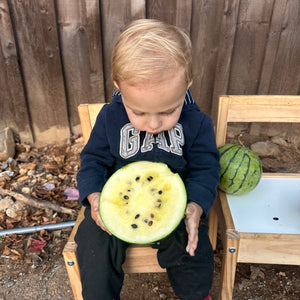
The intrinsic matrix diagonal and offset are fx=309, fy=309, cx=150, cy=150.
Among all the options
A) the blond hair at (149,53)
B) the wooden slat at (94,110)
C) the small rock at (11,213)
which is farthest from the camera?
the small rock at (11,213)

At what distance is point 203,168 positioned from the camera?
1.42 meters

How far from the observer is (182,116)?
1438 millimetres

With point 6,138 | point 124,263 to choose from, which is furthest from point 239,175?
point 6,138

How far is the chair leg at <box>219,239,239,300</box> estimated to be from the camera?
1244 mm

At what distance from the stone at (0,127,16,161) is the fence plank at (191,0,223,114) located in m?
1.71

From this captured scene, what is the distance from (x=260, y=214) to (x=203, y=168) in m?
0.33

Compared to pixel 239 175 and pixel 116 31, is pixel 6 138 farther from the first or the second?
pixel 239 175

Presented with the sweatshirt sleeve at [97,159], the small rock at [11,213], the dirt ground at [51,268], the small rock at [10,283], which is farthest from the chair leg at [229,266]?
the small rock at [11,213]

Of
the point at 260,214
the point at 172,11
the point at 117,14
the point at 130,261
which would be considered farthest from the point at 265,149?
the point at 130,261

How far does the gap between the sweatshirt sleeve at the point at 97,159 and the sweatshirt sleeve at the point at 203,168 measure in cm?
39

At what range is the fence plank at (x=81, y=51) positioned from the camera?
241cm

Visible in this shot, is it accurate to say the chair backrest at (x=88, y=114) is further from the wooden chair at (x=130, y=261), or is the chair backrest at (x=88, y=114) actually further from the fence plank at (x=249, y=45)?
the fence plank at (x=249, y=45)

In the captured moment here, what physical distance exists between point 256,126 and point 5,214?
231 centimetres

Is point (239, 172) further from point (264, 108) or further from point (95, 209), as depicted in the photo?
point (95, 209)
